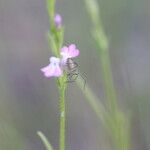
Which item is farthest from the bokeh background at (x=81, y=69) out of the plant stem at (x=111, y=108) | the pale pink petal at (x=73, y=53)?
the pale pink petal at (x=73, y=53)

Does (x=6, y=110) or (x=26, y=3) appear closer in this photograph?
(x=6, y=110)

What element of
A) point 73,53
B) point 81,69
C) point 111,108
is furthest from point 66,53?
point 81,69

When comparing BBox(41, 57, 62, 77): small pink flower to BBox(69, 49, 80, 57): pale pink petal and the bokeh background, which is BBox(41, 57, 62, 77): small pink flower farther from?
the bokeh background

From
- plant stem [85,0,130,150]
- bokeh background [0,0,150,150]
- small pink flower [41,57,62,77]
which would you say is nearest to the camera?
small pink flower [41,57,62,77]

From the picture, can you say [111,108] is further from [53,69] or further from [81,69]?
[81,69]

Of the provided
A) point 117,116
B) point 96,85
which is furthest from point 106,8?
point 117,116

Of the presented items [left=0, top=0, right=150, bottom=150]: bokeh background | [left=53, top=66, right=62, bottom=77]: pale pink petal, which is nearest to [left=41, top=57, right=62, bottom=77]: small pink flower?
[left=53, top=66, right=62, bottom=77]: pale pink petal

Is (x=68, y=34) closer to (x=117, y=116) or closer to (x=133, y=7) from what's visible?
(x=133, y=7)
